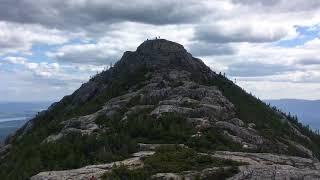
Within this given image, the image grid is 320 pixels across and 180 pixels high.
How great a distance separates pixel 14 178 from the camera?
86875 millimetres

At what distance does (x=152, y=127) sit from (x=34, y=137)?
42241 mm

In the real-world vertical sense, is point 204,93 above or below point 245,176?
above

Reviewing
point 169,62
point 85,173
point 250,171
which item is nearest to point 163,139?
point 85,173

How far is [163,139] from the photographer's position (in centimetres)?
10100

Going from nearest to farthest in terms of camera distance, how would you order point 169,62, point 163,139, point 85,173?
1. point 85,173
2. point 163,139
3. point 169,62

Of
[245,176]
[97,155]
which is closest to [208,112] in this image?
[97,155]

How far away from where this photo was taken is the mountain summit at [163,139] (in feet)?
213

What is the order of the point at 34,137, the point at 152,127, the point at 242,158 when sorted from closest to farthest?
the point at 242,158 < the point at 152,127 < the point at 34,137

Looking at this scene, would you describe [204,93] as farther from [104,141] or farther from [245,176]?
[245,176]

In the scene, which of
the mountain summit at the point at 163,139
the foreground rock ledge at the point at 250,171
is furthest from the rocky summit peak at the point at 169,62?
the foreground rock ledge at the point at 250,171

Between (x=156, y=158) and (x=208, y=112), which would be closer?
(x=156, y=158)

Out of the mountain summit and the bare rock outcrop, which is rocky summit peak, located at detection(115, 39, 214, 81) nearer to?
the mountain summit

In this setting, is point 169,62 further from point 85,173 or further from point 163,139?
point 85,173

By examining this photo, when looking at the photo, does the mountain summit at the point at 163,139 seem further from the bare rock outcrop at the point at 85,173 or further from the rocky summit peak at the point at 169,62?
the rocky summit peak at the point at 169,62
